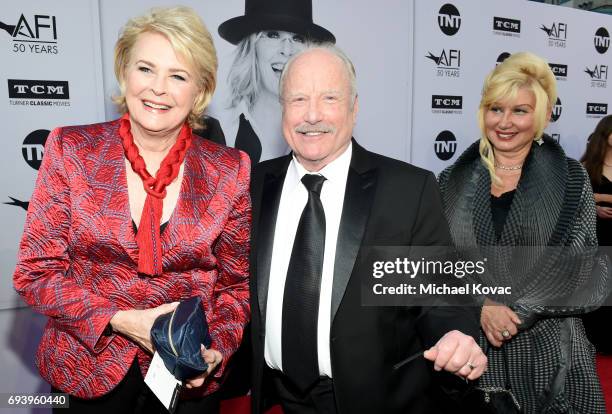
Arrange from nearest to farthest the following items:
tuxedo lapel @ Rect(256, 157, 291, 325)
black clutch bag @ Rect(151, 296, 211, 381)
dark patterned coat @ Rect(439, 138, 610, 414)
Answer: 1. black clutch bag @ Rect(151, 296, 211, 381)
2. tuxedo lapel @ Rect(256, 157, 291, 325)
3. dark patterned coat @ Rect(439, 138, 610, 414)

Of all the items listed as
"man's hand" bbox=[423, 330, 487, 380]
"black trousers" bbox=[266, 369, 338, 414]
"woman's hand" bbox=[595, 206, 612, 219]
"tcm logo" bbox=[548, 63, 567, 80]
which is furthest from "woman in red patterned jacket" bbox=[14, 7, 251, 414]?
"tcm logo" bbox=[548, 63, 567, 80]

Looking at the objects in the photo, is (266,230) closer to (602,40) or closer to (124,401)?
(124,401)

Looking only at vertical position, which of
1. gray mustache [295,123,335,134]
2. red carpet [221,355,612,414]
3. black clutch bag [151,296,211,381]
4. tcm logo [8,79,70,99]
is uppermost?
tcm logo [8,79,70,99]

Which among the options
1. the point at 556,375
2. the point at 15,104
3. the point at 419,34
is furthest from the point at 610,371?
the point at 15,104

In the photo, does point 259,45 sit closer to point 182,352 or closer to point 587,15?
point 182,352

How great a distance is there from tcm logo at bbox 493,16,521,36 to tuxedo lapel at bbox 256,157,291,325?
12.5ft

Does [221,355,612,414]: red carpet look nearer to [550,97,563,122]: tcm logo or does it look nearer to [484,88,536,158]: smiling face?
[484,88,536,158]: smiling face

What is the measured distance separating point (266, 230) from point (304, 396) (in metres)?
0.61

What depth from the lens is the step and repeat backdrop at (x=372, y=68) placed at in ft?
9.25

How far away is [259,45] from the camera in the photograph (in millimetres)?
3525

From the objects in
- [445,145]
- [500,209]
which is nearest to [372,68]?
[445,145]

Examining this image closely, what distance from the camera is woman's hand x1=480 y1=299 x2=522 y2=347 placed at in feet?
7.44

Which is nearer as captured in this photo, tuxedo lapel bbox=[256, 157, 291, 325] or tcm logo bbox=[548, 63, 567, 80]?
tuxedo lapel bbox=[256, 157, 291, 325]

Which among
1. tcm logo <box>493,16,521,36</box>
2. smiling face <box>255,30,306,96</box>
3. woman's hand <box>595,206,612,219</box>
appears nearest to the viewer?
smiling face <box>255,30,306,96</box>
